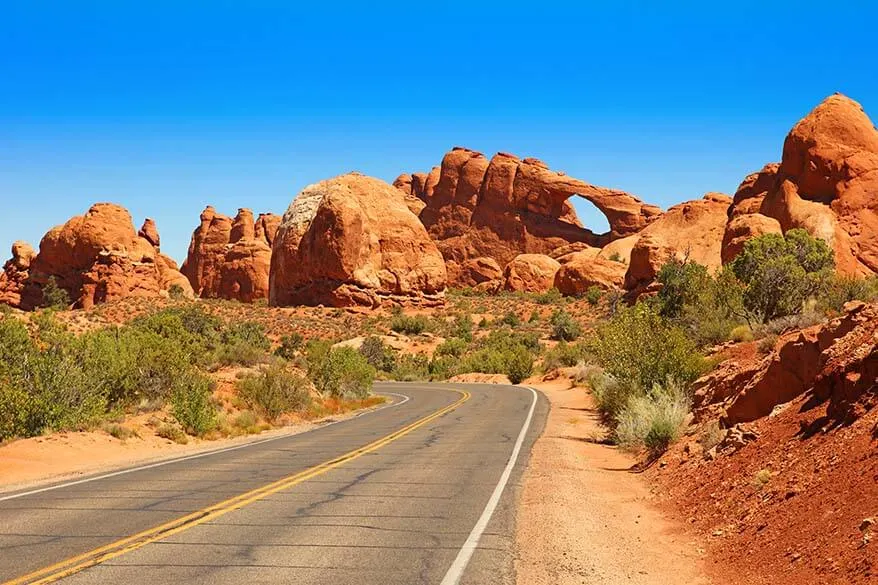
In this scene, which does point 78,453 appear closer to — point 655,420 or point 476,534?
point 476,534

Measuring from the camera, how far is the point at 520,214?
368 ft

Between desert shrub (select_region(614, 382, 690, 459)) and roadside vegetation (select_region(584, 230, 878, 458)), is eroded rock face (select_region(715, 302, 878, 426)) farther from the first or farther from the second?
roadside vegetation (select_region(584, 230, 878, 458))

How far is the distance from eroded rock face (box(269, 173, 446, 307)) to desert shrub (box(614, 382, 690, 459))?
6281 centimetres

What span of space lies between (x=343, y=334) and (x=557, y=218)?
172ft

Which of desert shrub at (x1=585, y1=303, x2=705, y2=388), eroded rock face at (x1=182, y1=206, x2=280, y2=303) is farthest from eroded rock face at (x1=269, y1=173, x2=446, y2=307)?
desert shrub at (x1=585, y1=303, x2=705, y2=388)

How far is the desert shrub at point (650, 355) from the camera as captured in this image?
19.4 meters

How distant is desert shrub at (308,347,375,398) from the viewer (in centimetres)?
3616

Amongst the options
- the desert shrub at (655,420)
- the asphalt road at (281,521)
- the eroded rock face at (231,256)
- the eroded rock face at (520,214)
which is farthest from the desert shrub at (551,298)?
the asphalt road at (281,521)

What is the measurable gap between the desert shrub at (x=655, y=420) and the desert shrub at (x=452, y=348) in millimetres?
46640

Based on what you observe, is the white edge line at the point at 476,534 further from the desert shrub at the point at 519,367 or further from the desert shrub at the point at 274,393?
the desert shrub at the point at 519,367

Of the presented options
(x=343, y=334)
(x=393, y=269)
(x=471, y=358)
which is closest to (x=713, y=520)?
(x=471, y=358)

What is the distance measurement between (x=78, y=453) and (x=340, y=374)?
20409 mm

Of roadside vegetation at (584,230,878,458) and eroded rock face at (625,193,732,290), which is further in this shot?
eroded rock face at (625,193,732,290)

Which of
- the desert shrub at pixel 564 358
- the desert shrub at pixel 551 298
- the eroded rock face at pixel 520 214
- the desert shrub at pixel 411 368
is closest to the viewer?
the desert shrub at pixel 564 358
